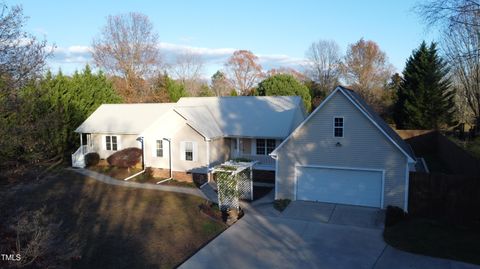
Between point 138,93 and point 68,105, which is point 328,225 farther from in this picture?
point 138,93

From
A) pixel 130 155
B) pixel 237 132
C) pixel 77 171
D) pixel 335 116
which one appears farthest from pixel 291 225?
pixel 77 171

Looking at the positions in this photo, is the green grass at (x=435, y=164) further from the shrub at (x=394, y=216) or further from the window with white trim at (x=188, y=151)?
the window with white trim at (x=188, y=151)

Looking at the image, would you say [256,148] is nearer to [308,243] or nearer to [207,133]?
[207,133]

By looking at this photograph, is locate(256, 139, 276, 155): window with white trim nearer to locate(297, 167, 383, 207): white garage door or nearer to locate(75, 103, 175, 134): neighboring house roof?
locate(297, 167, 383, 207): white garage door

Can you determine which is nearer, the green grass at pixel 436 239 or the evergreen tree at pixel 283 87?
the green grass at pixel 436 239

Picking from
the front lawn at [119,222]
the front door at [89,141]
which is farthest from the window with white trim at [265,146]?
the front door at [89,141]

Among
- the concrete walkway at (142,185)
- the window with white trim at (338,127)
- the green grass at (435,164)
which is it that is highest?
the window with white trim at (338,127)

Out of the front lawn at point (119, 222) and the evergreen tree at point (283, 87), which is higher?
the evergreen tree at point (283, 87)
